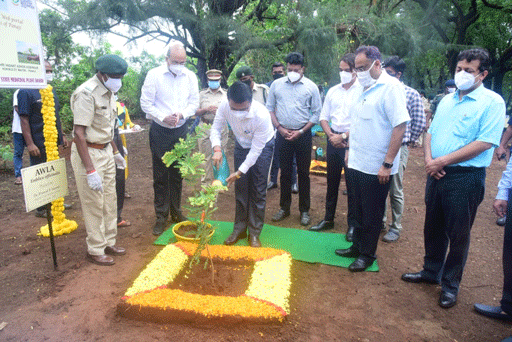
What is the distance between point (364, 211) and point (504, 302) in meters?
1.37

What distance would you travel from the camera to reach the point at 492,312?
299 centimetres

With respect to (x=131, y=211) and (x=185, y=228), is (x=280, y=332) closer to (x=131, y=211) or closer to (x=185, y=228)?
(x=185, y=228)

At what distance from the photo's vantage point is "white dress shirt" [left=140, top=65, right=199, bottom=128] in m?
4.23

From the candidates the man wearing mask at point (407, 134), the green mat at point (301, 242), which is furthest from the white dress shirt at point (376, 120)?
the green mat at point (301, 242)

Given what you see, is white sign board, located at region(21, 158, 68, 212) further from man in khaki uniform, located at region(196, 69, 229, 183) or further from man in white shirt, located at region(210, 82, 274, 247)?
man in khaki uniform, located at region(196, 69, 229, 183)

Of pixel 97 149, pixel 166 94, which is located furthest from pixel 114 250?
pixel 166 94

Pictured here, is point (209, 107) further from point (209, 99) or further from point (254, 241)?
point (254, 241)

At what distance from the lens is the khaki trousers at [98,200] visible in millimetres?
3469

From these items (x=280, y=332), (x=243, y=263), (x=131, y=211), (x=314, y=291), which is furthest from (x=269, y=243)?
(x=131, y=211)

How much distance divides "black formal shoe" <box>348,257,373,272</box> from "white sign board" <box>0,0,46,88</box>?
3.57 meters

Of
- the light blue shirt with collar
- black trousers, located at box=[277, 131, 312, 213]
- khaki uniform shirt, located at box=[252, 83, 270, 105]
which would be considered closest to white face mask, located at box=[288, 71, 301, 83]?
black trousers, located at box=[277, 131, 312, 213]

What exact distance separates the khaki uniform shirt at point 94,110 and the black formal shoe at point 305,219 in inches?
108

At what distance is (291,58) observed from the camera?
470 cm

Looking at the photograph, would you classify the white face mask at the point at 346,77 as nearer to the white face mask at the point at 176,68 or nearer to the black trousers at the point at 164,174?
the white face mask at the point at 176,68
